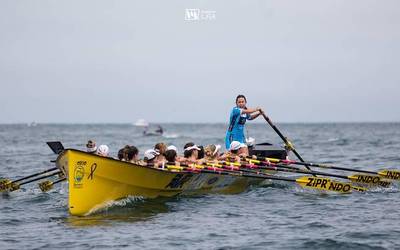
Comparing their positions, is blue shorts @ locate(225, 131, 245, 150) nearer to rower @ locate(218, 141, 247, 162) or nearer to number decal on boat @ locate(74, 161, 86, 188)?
rower @ locate(218, 141, 247, 162)

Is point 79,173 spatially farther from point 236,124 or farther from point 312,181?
point 236,124

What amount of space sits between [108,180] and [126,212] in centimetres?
88

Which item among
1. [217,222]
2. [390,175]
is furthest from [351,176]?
[217,222]

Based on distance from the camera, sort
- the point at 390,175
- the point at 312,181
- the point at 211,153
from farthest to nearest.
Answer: the point at 390,175 < the point at 211,153 < the point at 312,181

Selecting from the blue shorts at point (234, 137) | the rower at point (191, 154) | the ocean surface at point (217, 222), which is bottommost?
the ocean surface at point (217, 222)

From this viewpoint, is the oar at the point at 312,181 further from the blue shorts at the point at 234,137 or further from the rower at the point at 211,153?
the blue shorts at the point at 234,137

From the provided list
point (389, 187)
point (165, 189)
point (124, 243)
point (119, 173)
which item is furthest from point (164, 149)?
point (389, 187)

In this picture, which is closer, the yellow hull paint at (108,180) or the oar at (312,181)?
the yellow hull paint at (108,180)

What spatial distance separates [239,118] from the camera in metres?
20.2

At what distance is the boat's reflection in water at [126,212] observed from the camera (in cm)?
1438

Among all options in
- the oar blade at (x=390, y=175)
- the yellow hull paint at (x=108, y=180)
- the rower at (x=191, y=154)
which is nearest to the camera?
the yellow hull paint at (x=108, y=180)

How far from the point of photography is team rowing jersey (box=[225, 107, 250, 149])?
20.2 metres

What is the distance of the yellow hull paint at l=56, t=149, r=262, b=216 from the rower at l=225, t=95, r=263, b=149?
143 inches

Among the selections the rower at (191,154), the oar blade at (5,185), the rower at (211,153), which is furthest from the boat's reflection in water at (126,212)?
the oar blade at (5,185)
